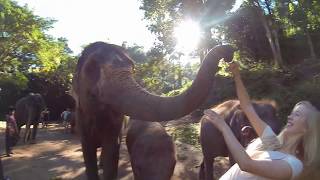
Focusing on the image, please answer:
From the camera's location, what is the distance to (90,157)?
7121mm

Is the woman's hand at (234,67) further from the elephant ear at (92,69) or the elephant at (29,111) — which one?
the elephant at (29,111)

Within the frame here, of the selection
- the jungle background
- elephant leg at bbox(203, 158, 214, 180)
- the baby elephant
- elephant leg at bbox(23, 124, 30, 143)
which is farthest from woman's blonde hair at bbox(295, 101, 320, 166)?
elephant leg at bbox(23, 124, 30, 143)

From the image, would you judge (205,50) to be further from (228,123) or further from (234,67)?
(234,67)

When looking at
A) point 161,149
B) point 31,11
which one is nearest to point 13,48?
point 31,11

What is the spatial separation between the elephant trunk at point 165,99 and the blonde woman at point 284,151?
35 centimetres

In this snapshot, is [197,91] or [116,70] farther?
[116,70]

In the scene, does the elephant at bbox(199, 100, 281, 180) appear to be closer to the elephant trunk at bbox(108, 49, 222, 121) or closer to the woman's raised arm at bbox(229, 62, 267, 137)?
the elephant trunk at bbox(108, 49, 222, 121)

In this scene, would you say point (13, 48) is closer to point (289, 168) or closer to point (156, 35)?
point (156, 35)

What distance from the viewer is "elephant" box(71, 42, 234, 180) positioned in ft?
13.9

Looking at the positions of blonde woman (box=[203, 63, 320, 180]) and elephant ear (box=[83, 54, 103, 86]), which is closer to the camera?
blonde woman (box=[203, 63, 320, 180])

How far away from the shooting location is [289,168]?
358 cm

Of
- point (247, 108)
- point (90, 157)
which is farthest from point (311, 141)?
point (90, 157)

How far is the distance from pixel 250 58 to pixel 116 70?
121 feet

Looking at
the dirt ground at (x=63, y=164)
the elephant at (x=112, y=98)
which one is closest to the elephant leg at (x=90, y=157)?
the elephant at (x=112, y=98)
